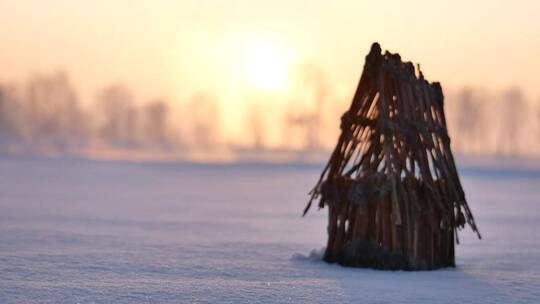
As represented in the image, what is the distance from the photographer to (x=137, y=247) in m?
10.5

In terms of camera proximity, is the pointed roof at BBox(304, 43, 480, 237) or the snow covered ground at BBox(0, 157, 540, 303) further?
A: the pointed roof at BBox(304, 43, 480, 237)

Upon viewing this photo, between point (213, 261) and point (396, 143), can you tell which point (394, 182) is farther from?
point (213, 261)

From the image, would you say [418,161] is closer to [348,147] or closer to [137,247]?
[348,147]

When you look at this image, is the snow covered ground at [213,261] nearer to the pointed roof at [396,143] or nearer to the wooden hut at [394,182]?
the wooden hut at [394,182]

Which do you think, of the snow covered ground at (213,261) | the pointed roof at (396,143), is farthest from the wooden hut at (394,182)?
the snow covered ground at (213,261)

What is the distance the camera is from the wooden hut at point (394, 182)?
360 inches

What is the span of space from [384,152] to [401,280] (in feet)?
5.00

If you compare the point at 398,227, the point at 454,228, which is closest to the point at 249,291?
the point at 398,227

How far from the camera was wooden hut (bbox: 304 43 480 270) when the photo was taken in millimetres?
9133

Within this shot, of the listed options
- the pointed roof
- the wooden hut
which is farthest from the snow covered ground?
the pointed roof

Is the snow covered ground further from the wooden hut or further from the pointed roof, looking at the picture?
the pointed roof

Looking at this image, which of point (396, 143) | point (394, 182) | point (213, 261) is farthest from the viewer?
point (213, 261)

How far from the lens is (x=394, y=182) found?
9000 millimetres

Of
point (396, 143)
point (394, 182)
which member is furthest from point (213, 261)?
point (396, 143)
